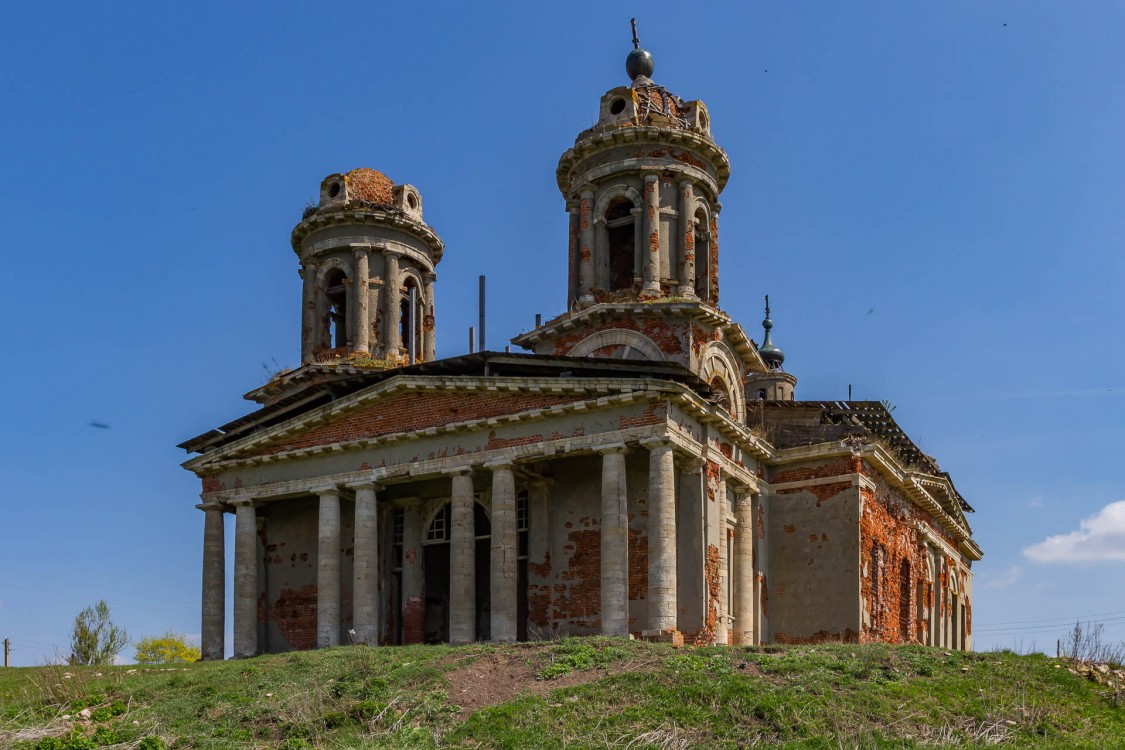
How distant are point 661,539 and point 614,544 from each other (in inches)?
35.4

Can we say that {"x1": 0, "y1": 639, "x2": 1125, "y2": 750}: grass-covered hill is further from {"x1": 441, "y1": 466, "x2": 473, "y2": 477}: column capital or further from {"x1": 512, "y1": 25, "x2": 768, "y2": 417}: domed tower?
{"x1": 512, "y1": 25, "x2": 768, "y2": 417}: domed tower

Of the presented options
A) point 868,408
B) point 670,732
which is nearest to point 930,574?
point 868,408

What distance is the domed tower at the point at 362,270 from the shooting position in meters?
35.0

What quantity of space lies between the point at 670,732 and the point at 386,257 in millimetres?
23342

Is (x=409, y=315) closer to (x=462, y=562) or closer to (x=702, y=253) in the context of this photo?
(x=702, y=253)

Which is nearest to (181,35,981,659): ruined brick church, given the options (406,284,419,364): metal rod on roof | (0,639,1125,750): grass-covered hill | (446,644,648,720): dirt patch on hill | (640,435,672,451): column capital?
(640,435,672,451): column capital

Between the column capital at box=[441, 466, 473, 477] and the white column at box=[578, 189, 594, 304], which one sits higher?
the white column at box=[578, 189, 594, 304]

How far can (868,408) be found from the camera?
118 feet

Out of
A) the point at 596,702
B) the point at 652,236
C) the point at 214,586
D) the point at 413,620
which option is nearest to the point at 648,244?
the point at 652,236

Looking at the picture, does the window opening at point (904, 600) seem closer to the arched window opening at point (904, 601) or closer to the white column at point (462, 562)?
the arched window opening at point (904, 601)

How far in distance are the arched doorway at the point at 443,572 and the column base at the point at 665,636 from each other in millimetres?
6172

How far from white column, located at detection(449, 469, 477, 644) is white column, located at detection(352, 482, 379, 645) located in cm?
213

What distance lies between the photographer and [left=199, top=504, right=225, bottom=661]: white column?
2889cm

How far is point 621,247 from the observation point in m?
32.2
